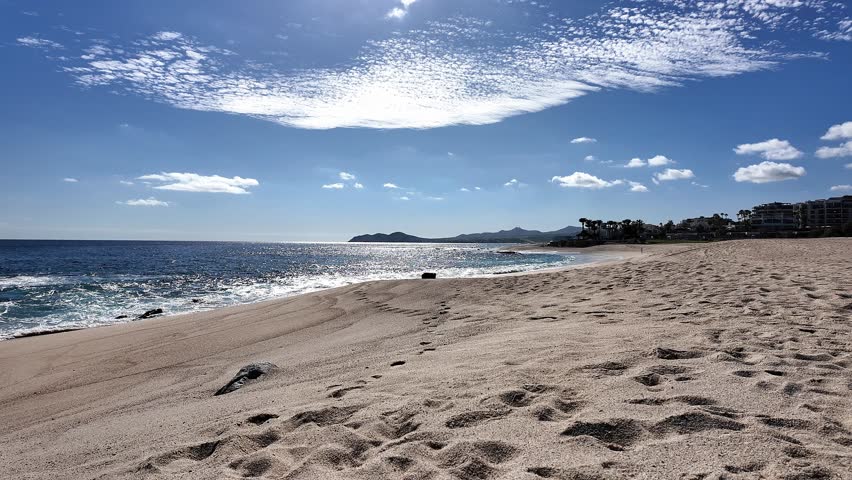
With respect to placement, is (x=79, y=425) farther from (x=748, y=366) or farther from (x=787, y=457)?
(x=748, y=366)

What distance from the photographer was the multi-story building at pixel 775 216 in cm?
11662

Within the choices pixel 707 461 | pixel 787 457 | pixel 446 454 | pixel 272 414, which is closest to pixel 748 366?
pixel 787 457

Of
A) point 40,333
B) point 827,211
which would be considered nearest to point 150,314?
point 40,333

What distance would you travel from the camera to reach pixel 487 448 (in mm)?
2775

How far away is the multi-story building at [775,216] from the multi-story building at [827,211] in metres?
2.46

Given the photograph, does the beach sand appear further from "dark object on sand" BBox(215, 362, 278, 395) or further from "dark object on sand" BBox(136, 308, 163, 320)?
"dark object on sand" BBox(136, 308, 163, 320)

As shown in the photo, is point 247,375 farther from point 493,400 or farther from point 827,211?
point 827,211

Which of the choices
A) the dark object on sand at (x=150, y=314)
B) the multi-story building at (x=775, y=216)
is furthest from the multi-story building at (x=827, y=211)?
the dark object on sand at (x=150, y=314)

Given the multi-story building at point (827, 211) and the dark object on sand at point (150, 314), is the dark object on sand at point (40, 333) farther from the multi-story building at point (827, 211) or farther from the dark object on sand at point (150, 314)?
the multi-story building at point (827, 211)

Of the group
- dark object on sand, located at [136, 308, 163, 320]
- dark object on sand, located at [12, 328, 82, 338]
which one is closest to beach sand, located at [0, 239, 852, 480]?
dark object on sand, located at [12, 328, 82, 338]

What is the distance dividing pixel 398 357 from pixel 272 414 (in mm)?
2212

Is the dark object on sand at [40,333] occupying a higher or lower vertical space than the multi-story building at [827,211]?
lower

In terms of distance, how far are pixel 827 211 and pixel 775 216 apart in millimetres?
11367

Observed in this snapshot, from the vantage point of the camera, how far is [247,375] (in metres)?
5.42
